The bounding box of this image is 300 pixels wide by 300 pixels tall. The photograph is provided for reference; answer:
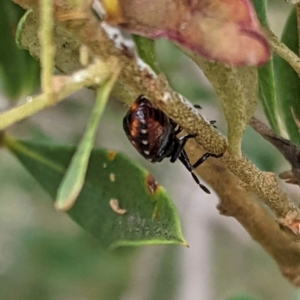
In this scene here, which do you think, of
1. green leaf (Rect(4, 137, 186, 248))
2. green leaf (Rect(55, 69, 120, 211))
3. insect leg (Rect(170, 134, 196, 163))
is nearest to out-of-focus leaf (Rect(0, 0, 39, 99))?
green leaf (Rect(4, 137, 186, 248))

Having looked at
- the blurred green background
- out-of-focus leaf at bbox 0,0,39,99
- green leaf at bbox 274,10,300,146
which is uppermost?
green leaf at bbox 274,10,300,146

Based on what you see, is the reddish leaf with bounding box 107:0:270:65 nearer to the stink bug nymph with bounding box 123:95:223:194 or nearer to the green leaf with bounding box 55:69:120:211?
the green leaf with bounding box 55:69:120:211

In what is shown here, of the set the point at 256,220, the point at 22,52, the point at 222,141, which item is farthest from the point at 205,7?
the point at 22,52

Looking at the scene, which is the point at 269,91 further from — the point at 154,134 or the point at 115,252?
the point at 115,252

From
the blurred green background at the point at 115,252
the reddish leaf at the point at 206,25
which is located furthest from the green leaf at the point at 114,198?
the blurred green background at the point at 115,252

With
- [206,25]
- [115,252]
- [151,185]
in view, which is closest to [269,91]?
[151,185]

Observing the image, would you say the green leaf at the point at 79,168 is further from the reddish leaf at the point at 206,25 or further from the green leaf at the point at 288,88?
the green leaf at the point at 288,88
